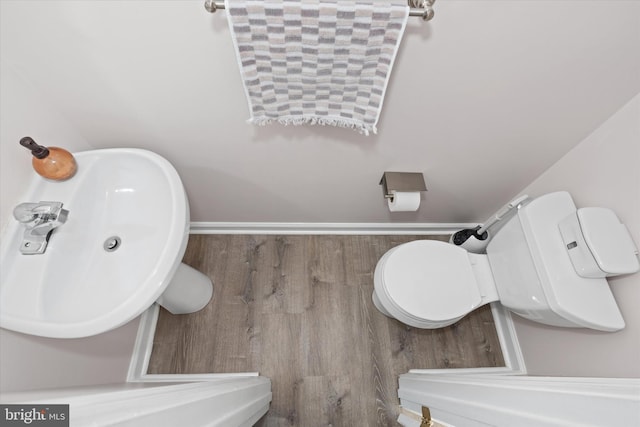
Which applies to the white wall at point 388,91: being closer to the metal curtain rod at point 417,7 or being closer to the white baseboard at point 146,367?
the metal curtain rod at point 417,7

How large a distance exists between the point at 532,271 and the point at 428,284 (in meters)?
0.35

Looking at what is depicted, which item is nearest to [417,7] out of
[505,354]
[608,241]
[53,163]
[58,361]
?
[608,241]

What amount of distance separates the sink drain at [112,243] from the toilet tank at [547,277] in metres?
1.35

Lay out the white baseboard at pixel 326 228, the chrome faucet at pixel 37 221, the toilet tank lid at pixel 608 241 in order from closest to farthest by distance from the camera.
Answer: the chrome faucet at pixel 37 221
the toilet tank lid at pixel 608 241
the white baseboard at pixel 326 228

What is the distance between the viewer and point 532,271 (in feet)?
3.47

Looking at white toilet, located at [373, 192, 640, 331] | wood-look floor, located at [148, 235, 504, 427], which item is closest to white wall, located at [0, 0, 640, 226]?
white toilet, located at [373, 192, 640, 331]

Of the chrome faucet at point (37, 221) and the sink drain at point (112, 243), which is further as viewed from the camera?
the sink drain at point (112, 243)

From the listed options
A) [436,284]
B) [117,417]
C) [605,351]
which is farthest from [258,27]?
[605,351]

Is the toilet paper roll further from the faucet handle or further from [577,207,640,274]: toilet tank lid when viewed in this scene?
the faucet handle

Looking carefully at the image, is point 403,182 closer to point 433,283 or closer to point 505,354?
point 433,283

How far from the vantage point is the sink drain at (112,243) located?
890 millimetres

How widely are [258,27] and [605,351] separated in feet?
4.70

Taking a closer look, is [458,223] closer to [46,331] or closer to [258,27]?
[258,27]

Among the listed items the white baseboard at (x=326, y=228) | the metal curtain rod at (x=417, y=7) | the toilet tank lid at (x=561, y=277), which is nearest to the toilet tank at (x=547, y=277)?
the toilet tank lid at (x=561, y=277)
